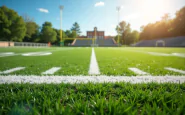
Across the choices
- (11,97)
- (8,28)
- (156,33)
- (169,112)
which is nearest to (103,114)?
(169,112)

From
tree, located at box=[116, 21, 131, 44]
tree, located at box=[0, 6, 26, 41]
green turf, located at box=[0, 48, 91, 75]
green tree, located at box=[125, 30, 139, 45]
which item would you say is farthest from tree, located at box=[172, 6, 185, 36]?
tree, located at box=[0, 6, 26, 41]

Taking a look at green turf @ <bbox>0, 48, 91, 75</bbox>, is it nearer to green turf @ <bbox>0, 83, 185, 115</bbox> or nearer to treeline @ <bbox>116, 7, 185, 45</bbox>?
green turf @ <bbox>0, 83, 185, 115</bbox>

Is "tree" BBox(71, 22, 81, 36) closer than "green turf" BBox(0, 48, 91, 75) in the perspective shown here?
No

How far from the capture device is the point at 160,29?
5459 cm

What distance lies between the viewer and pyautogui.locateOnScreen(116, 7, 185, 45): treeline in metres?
42.4

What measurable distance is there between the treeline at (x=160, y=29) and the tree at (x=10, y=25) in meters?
30.9

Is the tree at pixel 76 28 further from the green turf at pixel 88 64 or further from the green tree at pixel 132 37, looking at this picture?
the green turf at pixel 88 64

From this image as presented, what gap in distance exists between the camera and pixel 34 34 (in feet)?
170

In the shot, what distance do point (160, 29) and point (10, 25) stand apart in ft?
202

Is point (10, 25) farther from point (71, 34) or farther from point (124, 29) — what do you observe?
point (124, 29)

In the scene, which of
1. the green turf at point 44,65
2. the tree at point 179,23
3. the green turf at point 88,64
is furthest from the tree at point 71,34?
the green turf at point 44,65

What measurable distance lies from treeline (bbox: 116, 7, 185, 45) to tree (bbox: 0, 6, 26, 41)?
3088 centimetres

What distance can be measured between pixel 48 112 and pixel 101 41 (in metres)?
57.2

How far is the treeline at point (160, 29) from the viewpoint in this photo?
4241 cm
